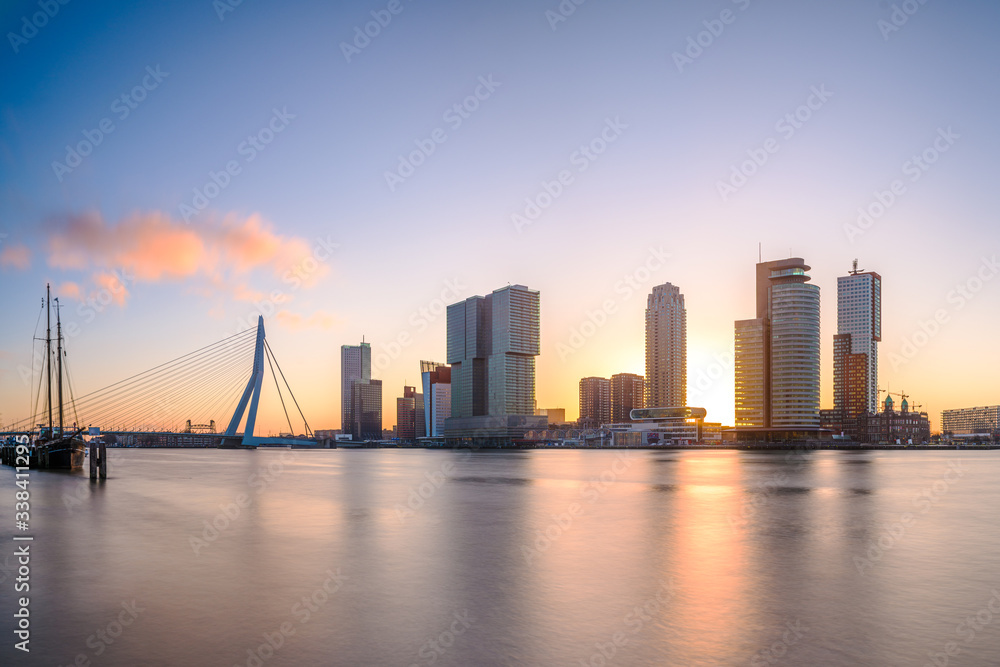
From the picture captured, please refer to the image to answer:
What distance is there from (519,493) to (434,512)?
15995 millimetres

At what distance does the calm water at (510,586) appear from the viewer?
1420cm

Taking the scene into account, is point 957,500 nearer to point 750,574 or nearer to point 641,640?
point 750,574

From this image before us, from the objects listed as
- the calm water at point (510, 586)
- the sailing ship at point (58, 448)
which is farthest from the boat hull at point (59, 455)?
the calm water at point (510, 586)

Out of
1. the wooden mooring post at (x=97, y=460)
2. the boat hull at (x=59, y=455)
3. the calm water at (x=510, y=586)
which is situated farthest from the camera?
the boat hull at (x=59, y=455)

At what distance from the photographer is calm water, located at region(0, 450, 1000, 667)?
1420 centimetres

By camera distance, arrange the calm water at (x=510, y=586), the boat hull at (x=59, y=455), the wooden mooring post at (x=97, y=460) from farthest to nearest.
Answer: the boat hull at (x=59, y=455)
the wooden mooring post at (x=97, y=460)
the calm water at (x=510, y=586)

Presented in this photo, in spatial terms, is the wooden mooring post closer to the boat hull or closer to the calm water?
the boat hull

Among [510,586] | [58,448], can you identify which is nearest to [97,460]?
[58,448]

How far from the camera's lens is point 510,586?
64.8ft

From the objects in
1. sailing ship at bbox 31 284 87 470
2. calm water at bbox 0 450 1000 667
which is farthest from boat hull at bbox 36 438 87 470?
calm water at bbox 0 450 1000 667

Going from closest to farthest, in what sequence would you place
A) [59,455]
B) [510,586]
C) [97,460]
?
[510,586]
[97,460]
[59,455]

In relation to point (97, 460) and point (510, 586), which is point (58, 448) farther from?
point (510, 586)

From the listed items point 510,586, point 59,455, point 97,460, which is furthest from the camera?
point 59,455

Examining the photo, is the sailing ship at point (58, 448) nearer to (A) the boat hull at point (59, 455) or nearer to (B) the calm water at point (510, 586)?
(A) the boat hull at point (59, 455)
